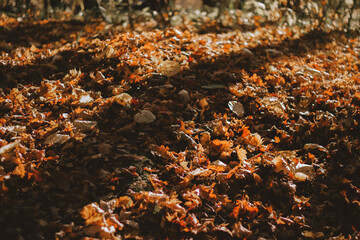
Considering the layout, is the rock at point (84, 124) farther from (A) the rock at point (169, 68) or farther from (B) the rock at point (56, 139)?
(A) the rock at point (169, 68)

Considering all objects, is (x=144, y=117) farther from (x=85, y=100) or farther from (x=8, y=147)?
(x=8, y=147)

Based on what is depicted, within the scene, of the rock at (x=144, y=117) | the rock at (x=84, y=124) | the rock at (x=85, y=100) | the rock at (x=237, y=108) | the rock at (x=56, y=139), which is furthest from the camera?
the rock at (x=237, y=108)

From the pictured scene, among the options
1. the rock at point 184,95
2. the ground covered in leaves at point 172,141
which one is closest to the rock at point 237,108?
the ground covered in leaves at point 172,141

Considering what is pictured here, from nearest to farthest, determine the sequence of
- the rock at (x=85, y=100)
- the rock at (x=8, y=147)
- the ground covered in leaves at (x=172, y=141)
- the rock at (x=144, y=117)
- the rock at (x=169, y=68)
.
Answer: the ground covered in leaves at (x=172, y=141), the rock at (x=8, y=147), the rock at (x=144, y=117), the rock at (x=85, y=100), the rock at (x=169, y=68)

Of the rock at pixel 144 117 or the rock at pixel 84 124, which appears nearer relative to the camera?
the rock at pixel 84 124

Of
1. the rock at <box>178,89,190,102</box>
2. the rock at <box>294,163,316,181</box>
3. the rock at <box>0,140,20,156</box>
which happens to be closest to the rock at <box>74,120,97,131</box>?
the rock at <box>0,140,20,156</box>

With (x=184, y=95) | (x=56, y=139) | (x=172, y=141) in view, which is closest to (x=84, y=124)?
(x=56, y=139)

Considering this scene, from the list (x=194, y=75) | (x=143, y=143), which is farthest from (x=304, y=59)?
(x=143, y=143)

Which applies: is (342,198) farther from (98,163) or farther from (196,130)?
(98,163)
